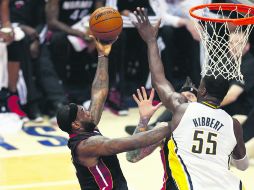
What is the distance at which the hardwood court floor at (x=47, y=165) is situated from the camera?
23.4 feet

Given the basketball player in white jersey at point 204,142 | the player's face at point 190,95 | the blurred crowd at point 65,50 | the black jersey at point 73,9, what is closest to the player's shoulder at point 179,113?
the basketball player in white jersey at point 204,142

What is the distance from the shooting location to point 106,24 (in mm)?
6336

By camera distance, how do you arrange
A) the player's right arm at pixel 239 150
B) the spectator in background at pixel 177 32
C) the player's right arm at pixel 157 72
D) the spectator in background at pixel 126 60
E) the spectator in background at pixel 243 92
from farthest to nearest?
1. the spectator in background at pixel 177 32
2. the spectator in background at pixel 126 60
3. the spectator in background at pixel 243 92
4. the player's right arm at pixel 157 72
5. the player's right arm at pixel 239 150

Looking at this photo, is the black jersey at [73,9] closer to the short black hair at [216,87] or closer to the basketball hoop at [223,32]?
the basketball hoop at [223,32]

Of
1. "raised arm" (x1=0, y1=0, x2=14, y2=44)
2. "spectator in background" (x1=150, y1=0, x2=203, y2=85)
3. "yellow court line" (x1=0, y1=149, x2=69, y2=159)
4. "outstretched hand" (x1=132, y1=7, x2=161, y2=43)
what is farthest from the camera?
"spectator in background" (x1=150, y1=0, x2=203, y2=85)

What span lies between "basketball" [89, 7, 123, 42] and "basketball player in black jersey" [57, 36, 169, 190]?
1.08 metres

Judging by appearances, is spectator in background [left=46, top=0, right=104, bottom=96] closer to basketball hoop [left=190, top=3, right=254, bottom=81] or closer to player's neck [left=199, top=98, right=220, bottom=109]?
basketball hoop [left=190, top=3, right=254, bottom=81]

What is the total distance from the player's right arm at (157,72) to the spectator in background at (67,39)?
10.9 feet

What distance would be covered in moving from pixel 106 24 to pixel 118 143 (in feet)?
5.28

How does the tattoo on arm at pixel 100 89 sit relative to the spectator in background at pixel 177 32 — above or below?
above

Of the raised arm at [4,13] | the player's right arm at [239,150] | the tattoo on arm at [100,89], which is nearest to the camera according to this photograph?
the player's right arm at [239,150]

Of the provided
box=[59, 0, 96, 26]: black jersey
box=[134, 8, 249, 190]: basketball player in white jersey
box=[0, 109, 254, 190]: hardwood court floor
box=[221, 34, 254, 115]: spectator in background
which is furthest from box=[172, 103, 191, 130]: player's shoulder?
box=[59, 0, 96, 26]: black jersey

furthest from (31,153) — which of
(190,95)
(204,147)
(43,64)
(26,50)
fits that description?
(204,147)

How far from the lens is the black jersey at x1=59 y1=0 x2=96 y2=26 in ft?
30.6
